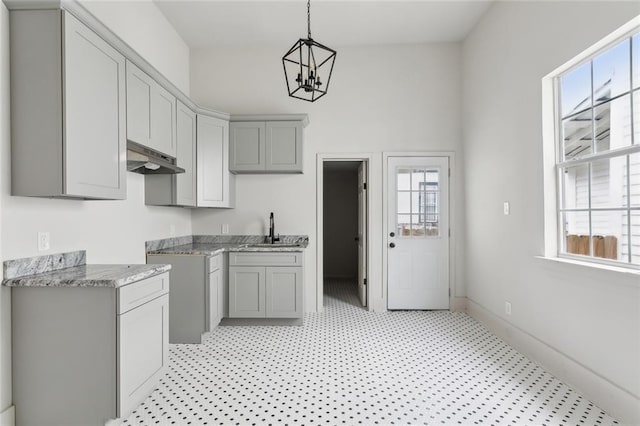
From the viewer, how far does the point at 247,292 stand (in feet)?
12.6

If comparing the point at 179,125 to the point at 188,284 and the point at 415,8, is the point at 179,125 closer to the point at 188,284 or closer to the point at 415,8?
the point at 188,284

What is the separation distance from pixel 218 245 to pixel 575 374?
12.2 feet

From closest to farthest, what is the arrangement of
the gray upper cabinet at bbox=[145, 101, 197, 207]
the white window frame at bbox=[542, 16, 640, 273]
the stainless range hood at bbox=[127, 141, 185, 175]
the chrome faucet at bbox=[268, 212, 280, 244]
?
the stainless range hood at bbox=[127, 141, 185, 175] < the white window frame at bbox=[542, 16, 640, 273] < the gray upper cabinet at bbox=[145, 101, 197, 207] < the chrome faucet at bbox=[268, 212, 280, 244]

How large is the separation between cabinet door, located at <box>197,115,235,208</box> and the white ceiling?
1.16 meters

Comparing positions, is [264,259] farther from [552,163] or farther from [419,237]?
[552,163]

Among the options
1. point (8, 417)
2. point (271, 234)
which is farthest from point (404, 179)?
point (8, 417)

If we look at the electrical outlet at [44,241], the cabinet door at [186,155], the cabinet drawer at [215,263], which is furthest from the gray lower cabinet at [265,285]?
the electrical outlet at [44,241]

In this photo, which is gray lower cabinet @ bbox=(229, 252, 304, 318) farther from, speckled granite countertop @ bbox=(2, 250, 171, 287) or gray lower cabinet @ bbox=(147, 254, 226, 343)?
speckled granite countertop @ bbox=(2, 250, 171, 287)

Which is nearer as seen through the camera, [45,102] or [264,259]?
[45,102]

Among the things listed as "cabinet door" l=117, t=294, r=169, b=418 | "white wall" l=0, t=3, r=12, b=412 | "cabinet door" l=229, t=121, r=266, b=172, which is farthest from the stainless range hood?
"cabinet door" l=117, t=294, r=169, b=418

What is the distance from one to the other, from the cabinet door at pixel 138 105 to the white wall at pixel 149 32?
1.69 ft

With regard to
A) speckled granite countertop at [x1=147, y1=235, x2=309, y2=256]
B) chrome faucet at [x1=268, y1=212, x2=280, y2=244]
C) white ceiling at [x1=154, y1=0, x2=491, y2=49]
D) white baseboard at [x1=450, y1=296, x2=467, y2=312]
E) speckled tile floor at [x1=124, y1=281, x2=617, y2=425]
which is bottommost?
speckled tile floor at [x1=124, y1=281, x2=617, y2=425]

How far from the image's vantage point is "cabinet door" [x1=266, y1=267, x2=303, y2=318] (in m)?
3.81

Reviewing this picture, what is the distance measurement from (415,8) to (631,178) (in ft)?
8.98
